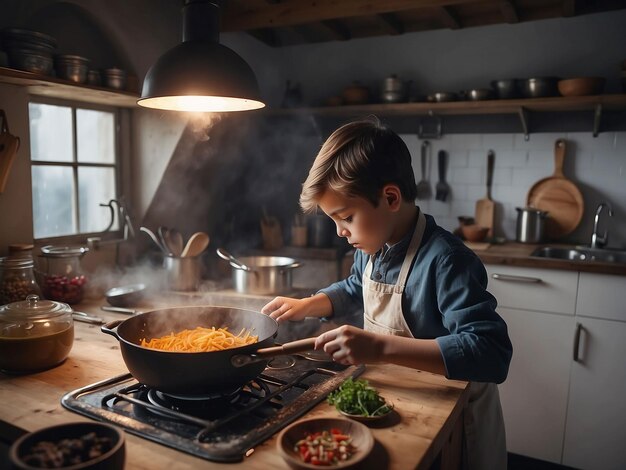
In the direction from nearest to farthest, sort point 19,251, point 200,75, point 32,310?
point 200,75 < point 32,310 < point 19,251

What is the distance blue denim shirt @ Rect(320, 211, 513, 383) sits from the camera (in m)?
1.14

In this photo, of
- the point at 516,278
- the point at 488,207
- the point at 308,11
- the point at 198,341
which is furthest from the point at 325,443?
the point at 488,207

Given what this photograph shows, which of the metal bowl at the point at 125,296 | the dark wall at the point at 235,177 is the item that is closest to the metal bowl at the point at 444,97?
the dark wall at the point at 235,177

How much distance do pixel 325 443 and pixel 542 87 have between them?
259 cm

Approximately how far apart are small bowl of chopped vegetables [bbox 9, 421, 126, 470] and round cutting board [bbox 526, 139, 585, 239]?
9.77ft

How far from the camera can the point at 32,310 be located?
1.34 m

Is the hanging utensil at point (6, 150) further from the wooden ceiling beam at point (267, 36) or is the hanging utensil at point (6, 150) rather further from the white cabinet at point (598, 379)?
the white cabinet at point (598, 379)

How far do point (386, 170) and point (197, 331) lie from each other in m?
0.64

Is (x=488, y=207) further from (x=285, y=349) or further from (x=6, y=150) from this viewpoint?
(x=6, y=150)

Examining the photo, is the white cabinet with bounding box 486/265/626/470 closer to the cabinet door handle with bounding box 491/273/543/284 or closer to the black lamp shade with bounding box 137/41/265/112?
the cabinet door handle with bounding box 491/273/543/284

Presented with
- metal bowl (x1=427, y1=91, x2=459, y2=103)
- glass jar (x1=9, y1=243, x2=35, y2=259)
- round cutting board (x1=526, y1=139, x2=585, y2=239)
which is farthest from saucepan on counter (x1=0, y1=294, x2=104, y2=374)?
round cutting board (x1=526, y1=139, x2=585, y2=239)

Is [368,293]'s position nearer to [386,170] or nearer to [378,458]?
[386,170]

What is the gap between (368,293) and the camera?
149 cm

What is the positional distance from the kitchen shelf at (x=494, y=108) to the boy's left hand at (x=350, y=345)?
2207 millimetres
